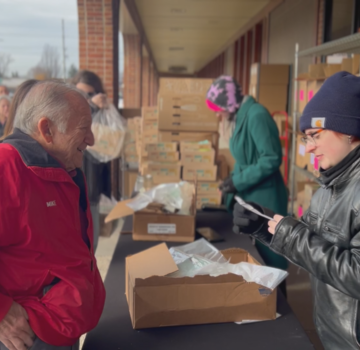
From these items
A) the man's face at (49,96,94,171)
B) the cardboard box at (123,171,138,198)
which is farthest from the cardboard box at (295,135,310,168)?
the man's face at (49,96,94,171)

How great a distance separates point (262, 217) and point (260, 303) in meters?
0.29

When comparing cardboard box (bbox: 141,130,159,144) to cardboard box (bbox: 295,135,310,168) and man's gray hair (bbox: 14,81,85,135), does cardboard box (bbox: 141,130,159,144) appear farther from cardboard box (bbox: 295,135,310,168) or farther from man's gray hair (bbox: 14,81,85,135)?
man's gray hair (bbox: 14,81,85,135)

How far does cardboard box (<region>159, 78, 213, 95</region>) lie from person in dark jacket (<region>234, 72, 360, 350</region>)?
2598 mm

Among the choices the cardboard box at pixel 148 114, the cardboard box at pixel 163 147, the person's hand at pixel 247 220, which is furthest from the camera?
the cardboard box at pixel 148 114

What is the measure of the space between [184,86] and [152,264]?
255 centimetres

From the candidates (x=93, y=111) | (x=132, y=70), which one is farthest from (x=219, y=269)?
(x=132, y=70)

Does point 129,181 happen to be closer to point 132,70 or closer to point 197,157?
point 197,157

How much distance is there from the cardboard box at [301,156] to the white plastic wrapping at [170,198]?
2090 millimetres

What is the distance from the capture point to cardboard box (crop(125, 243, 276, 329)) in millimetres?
1240

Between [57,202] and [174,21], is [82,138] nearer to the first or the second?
[57,202]

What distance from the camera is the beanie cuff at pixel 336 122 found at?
3.43 ft

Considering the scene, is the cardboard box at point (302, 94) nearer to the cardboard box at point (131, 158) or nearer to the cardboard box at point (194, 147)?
the cardboard box at point (194, 147)

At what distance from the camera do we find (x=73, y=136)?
1137 millimetres

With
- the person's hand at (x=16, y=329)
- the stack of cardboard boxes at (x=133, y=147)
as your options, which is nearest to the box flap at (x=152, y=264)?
the person's hand at (x=16, y=329)
